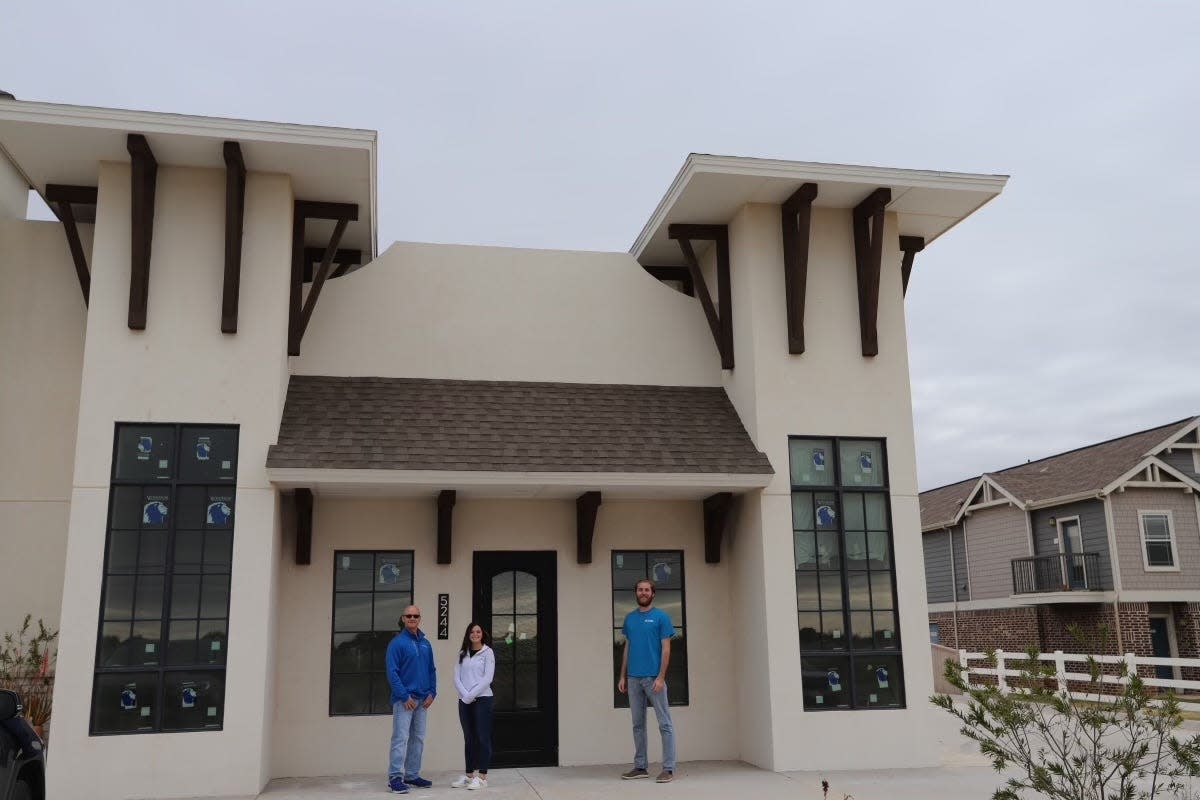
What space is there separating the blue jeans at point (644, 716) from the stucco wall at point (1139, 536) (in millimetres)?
17292

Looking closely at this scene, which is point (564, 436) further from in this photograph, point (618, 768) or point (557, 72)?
point (557, 72)

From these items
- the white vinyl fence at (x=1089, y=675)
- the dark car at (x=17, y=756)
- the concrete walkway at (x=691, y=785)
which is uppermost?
the dark car at (x=17, y=756)

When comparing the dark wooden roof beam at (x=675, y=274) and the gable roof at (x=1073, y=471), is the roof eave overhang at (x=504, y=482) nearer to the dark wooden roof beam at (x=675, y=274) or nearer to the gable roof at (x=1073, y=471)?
the dark wooden roof beam at (x=675, y=274)

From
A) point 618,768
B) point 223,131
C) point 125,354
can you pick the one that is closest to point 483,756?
point 618,768

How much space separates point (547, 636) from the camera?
1041cm

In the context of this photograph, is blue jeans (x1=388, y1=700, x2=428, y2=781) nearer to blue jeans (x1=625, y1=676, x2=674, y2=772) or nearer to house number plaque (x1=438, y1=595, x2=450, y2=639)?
house number plaque (x1=438, y1=595, x2=450, y2=639)

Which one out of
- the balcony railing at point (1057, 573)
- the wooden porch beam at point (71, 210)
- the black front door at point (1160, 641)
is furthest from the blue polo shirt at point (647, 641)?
the black front door at point (1160, 641)

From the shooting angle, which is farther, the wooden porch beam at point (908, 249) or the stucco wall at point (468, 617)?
the wooden porch beam at point (908, 249)

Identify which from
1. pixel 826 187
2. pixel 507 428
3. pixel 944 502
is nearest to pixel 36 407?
pixel 507 428

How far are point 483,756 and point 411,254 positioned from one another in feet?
17.5

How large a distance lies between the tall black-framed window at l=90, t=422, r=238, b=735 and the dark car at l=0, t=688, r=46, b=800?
3.29 metres

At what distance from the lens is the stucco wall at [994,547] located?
25609 millimetres

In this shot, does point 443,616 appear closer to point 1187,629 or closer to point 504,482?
point 504,482

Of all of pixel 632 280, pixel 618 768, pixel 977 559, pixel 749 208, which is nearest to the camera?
pixel 618 768
